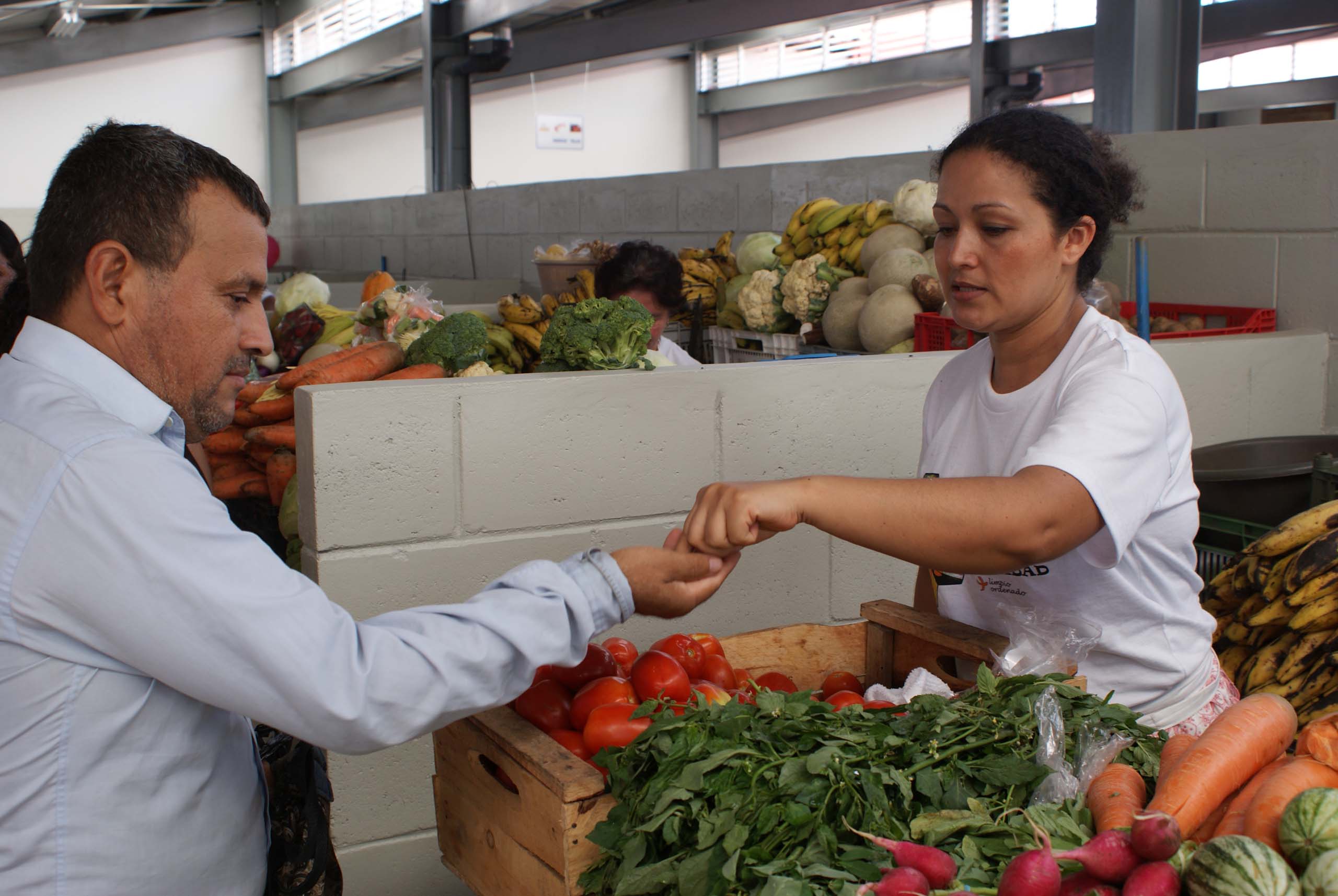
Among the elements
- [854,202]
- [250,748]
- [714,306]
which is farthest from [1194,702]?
[854,202]

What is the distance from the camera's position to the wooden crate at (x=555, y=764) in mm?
1533

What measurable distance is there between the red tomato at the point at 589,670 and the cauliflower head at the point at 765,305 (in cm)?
281

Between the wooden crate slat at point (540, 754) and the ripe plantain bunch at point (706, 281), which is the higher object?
the ripe plantain bunch at point (706, 281)

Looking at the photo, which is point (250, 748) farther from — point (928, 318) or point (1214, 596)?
point (928, 318)

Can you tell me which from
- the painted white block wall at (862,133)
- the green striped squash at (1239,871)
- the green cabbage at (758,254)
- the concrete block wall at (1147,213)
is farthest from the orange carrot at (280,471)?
the painted white block wall at (862,133)

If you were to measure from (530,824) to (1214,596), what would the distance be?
2007mm

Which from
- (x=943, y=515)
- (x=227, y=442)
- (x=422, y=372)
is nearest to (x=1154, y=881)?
(x=943, y=515)

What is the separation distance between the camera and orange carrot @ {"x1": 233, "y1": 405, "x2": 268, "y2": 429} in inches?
132

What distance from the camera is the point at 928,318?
12.0 feet

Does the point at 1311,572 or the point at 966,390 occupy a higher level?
the point at 966,390

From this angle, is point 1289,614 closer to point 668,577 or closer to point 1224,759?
point 1224,759

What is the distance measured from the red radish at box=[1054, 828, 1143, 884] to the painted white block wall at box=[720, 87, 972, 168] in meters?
14.3

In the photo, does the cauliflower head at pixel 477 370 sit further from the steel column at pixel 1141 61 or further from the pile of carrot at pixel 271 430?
the steel column at pixel 1141 61

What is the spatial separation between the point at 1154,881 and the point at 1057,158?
1.15m
